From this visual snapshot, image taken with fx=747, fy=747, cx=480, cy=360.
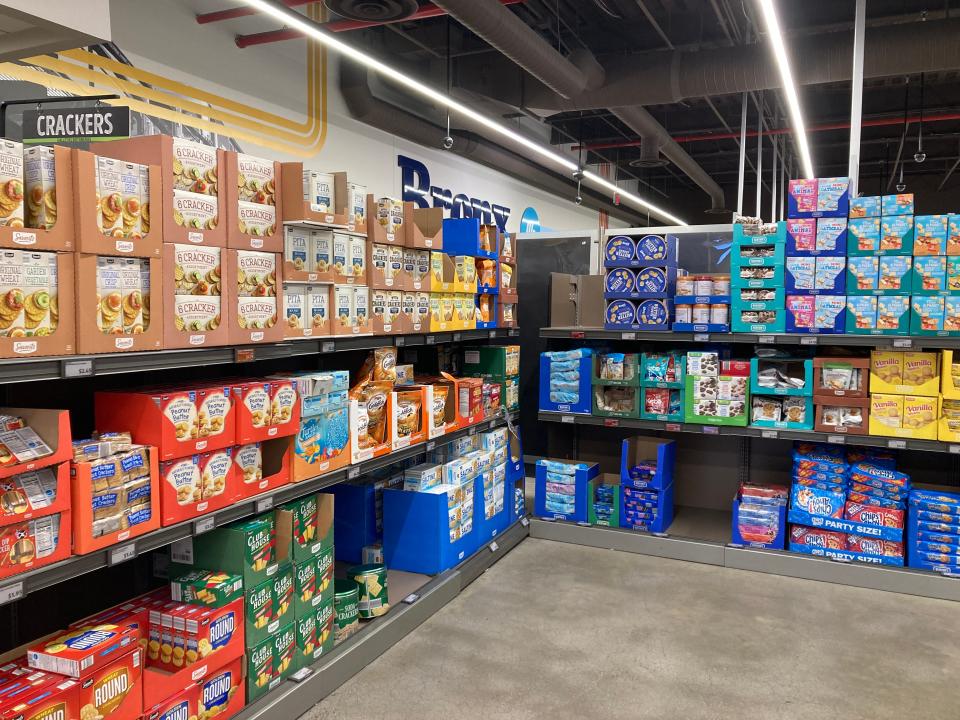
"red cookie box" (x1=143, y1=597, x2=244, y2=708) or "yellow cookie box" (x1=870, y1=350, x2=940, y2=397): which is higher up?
"yellow cookie box" (x1=870, y1=350, x2=940, y2=397)

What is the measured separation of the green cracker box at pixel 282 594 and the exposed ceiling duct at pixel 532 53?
4.02m

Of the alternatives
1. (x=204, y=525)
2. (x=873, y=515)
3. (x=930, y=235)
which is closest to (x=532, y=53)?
(x=930, y=235)

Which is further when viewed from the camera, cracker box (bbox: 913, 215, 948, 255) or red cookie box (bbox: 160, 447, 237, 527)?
cracker box (bbox: 913, 215, 948, 255)

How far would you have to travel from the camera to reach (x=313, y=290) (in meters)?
3.27

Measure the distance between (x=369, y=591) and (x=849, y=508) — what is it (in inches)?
118

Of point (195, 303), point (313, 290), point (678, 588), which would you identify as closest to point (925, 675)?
point (678, 588)

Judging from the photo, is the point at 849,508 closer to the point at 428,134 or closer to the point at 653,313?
the point at 653,313

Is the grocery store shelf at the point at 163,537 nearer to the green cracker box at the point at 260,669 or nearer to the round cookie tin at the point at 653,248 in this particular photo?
the green cracker box at the point at 260,669

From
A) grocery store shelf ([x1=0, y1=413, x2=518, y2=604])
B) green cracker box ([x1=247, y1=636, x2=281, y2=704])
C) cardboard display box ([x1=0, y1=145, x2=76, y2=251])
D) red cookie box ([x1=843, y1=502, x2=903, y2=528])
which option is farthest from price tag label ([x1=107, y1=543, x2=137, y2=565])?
red cookie box ([x1=843, y1=502, x2=903, y2=528])

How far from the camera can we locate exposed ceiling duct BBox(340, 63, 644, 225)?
772 centimetres

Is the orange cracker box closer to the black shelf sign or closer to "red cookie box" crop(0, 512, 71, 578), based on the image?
"red cookie box" crop(0, 512, 71, 578)

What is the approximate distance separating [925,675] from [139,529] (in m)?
3.46

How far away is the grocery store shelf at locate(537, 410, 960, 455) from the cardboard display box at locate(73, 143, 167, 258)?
3.56m

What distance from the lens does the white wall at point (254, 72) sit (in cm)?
550
